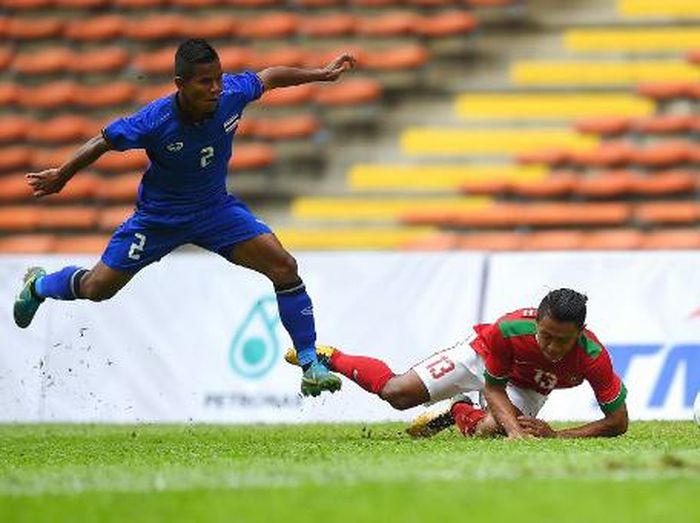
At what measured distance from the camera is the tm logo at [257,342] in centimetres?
1381

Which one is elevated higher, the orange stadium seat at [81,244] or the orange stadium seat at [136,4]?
the orange stadium seat at [136,4]

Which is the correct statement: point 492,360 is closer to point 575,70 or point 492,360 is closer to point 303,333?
point 303,333

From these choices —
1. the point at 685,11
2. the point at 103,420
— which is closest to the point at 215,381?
the point at 103,420

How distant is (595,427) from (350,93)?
8.89 meters

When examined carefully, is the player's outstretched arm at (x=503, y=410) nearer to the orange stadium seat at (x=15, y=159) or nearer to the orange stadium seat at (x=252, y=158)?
the orange stadium seat at (x=252, y=158)

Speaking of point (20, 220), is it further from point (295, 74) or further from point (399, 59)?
point (295, 74)

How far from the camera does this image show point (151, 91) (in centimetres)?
1897

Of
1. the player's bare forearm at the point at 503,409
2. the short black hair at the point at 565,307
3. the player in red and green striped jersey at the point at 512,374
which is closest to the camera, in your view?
the short black hair at the point at 565,307

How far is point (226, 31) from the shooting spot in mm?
19047

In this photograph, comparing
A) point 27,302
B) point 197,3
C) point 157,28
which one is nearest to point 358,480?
point 27,302

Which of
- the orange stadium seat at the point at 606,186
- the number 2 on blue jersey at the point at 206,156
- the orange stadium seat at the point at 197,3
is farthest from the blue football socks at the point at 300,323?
the orange stadium seat at the point at 197,3

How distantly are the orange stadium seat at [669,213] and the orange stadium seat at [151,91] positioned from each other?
5.12m

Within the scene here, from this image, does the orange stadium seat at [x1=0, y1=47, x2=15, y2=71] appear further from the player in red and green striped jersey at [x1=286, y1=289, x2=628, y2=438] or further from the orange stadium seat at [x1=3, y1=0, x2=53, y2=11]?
the player in red and green striped jersey at [x1=286, y1=289, x2=628, y2=438]

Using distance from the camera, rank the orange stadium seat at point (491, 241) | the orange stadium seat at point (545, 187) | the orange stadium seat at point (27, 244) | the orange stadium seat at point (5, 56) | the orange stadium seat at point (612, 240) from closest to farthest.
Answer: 1. the orange stadium seat at point (612, 240)
2. the orange stadium seat at point (491, 241)
3. the orange stadium seat at point (545, 187)
4. the orange stadium seat at point (27, 244)
5. the orange stadium seat at point (5, 56)
